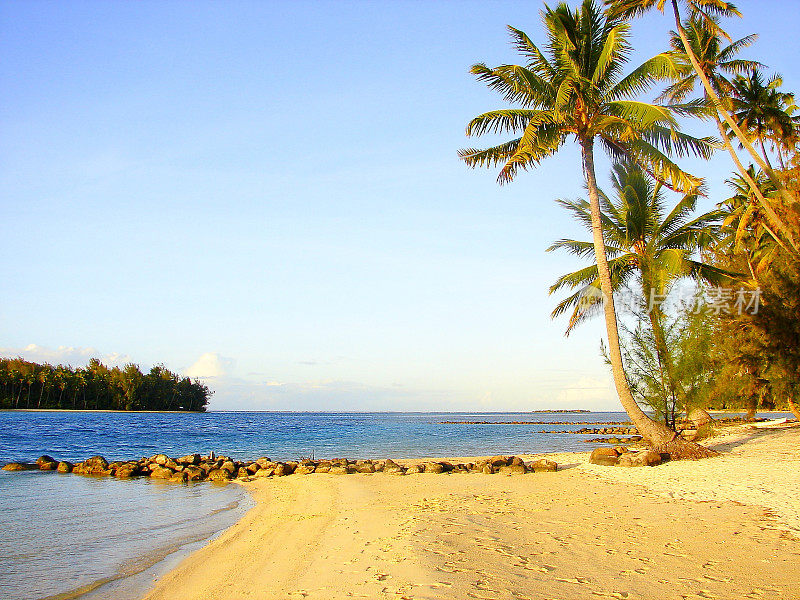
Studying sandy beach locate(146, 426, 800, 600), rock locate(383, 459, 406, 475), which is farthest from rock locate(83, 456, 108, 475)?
rock locate(383, 459, 406, 475)

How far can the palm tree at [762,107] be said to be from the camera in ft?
70.0

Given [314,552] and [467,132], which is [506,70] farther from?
[314,552]

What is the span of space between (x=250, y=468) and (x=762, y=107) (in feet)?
76.8

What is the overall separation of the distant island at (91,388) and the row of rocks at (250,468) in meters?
87.9

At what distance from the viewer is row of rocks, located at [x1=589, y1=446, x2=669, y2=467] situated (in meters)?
14.6

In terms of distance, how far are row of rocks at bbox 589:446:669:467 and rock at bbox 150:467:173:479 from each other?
13.4 meters

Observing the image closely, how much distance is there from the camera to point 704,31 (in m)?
20.4

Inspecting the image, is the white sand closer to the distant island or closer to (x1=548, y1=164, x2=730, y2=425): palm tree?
(x1=548, y1=164, x2=730, y2=425): palm tree

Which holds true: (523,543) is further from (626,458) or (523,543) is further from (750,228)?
(750,228)

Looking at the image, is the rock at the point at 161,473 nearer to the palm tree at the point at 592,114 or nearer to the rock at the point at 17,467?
the rock at the point at 17,467

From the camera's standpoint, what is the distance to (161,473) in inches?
708

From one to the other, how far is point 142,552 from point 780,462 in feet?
47.3

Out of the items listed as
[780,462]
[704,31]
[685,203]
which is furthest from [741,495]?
[704,31]

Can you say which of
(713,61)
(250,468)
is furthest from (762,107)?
(250,468)
